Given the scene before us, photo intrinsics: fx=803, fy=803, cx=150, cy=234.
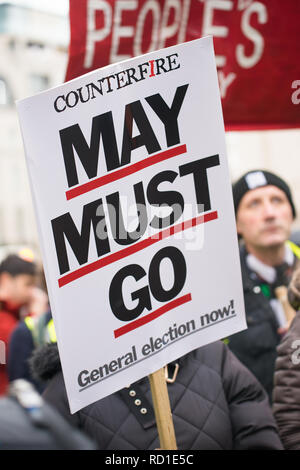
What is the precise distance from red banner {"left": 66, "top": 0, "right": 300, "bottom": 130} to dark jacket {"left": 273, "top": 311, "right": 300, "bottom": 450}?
130 centimetres

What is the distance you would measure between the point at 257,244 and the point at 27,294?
58.8 inches

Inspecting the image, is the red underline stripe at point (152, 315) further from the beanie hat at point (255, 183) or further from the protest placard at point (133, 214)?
the beanie hat at point (255, 183)

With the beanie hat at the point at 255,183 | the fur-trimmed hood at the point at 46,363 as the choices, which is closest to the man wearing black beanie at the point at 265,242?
the beanie hat at the point at 255,183

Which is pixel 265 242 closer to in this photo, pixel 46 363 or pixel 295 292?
pixel 295 292

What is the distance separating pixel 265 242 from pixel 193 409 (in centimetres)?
128

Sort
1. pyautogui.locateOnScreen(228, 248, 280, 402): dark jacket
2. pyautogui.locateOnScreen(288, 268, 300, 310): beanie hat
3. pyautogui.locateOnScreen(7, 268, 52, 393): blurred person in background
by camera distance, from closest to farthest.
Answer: pyautogui.locateOnScreen(288, 268, 300, 310): beanie hat < pyautogui.locateOnScreen(228, 248, 280, 402): dark jacket < pyautogui.locateOnScreen(7, 268, 52, 393): blurred person in background

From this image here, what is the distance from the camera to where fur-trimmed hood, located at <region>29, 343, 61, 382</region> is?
7.88 feet

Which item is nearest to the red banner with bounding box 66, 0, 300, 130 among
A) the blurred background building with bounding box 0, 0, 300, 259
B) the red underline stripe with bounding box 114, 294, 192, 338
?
the red underline stripe with bounding box 114, 294, 192, 338

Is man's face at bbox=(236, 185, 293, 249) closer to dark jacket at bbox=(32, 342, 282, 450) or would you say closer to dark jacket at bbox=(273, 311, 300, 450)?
dark jacket at bbox=(273, 311, 300, 450)

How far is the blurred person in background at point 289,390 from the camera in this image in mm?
2457

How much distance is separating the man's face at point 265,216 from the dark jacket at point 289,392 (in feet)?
2.96

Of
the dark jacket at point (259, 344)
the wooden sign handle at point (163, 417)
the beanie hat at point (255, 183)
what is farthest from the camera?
the beanie hat at point (255, 183)

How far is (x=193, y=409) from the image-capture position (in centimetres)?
228

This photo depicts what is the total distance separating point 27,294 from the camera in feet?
14.4
